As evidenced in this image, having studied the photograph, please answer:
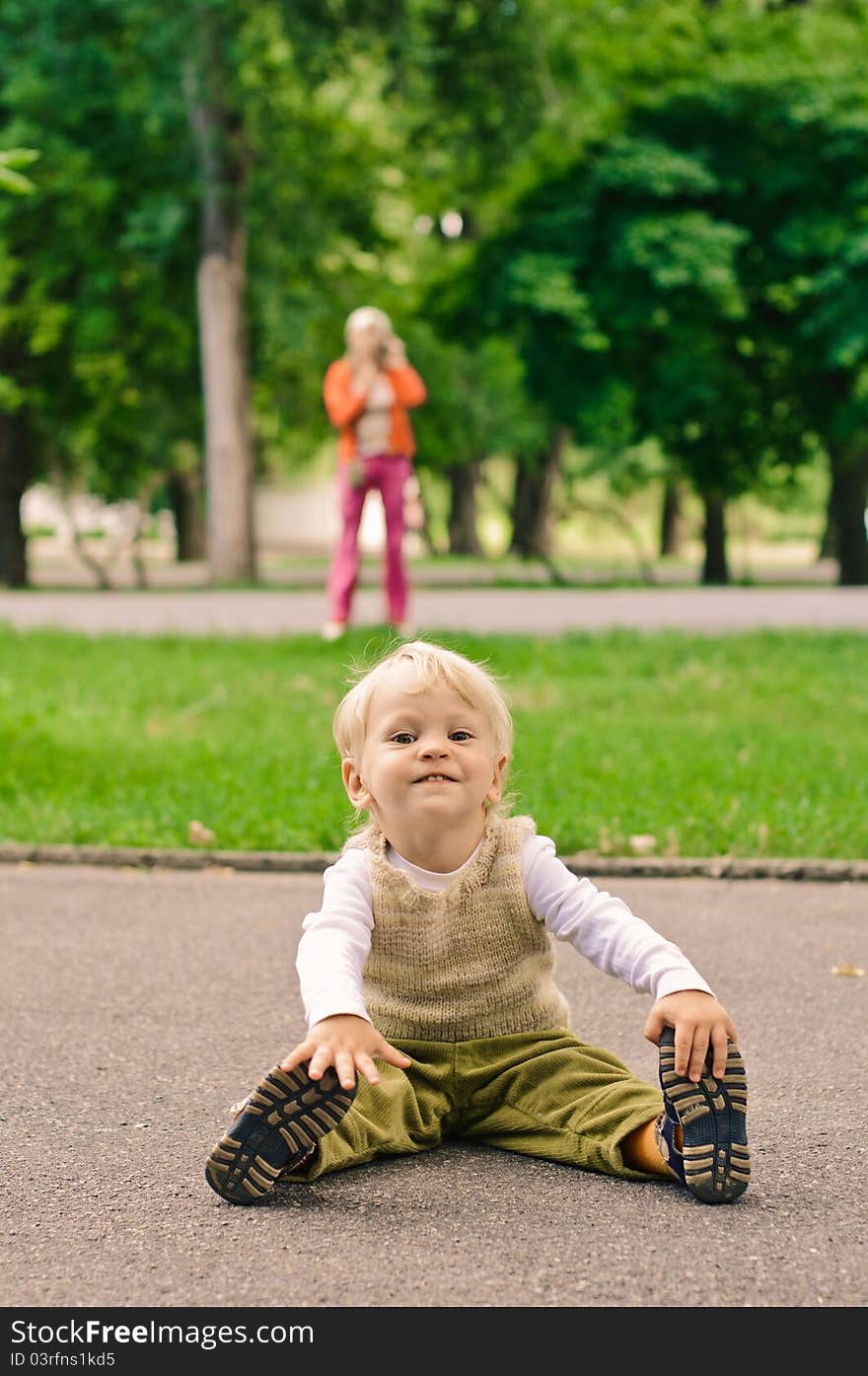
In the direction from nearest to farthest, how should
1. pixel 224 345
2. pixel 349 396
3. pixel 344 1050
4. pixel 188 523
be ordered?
1. pixel 344 1050
2. pixel 349 396
3. pixel 224 345
4. pixel 188 523

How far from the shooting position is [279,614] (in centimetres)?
1464

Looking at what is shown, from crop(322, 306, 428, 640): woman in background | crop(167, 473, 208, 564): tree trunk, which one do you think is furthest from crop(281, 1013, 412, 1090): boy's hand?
crop(167, 473, 208, 564): tree trunk

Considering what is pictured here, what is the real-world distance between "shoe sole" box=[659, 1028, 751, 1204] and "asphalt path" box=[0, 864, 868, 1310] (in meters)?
0.05

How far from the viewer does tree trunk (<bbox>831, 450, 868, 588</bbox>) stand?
23016 millimetres

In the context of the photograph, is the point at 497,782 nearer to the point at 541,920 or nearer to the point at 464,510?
the point at 541,920

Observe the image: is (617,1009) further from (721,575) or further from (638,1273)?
(721,575)

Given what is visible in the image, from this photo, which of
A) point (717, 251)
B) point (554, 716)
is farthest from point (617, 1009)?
point (717, 251)

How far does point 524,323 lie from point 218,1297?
20.8 metres

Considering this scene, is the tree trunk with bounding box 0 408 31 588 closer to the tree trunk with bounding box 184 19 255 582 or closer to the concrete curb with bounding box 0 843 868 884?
the tree trunk with bounding box 184 19 255 582

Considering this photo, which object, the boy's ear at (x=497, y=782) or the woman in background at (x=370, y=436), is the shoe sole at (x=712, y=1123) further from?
the woman in background at (x=370, y=436)

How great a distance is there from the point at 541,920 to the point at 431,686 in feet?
1.66

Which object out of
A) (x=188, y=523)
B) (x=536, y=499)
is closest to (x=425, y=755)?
(x=536, y=499)

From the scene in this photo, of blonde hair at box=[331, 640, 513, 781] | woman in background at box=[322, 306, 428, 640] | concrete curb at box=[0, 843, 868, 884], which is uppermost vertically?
woman in background at box=[322, 306, 428, 640]

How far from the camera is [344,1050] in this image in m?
2.87
